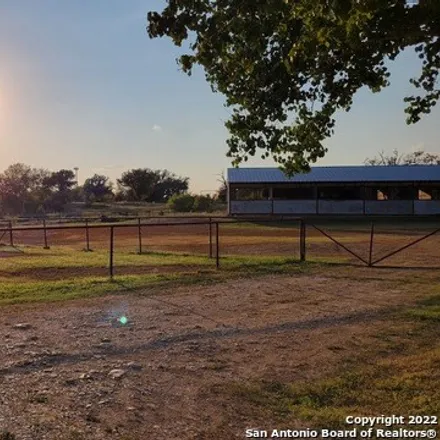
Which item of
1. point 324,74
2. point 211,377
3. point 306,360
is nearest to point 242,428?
point 211,377

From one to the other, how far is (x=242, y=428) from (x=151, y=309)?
18.4ft

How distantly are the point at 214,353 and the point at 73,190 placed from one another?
394 ft

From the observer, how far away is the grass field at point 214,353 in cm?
489

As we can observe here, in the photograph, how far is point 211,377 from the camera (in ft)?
19.8

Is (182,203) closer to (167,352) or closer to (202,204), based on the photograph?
(202,204)

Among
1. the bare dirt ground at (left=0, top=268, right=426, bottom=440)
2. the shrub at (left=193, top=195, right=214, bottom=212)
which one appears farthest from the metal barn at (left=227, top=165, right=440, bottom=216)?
the bare dirt ground at (left=0, top=268, right=426, bottom=440)

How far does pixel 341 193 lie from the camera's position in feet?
167

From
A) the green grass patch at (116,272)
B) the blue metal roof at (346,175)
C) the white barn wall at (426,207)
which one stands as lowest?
the green grass patch at (116,272)

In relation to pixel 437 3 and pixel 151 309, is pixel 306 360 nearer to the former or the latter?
pixel 151 309

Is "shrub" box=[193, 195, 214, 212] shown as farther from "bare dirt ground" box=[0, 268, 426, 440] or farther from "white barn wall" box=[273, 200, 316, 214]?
"bare dirt ground" box=[0, 268, 426, 440]

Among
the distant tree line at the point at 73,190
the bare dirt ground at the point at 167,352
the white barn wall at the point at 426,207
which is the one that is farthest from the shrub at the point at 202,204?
the bare dirt ground at the point at 167,352

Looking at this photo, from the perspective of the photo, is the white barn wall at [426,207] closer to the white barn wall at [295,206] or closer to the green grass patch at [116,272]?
the white barn wall at [295,206]

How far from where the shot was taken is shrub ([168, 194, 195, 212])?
6694cm

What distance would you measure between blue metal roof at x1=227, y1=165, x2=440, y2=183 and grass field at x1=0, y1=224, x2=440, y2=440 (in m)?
36.5
